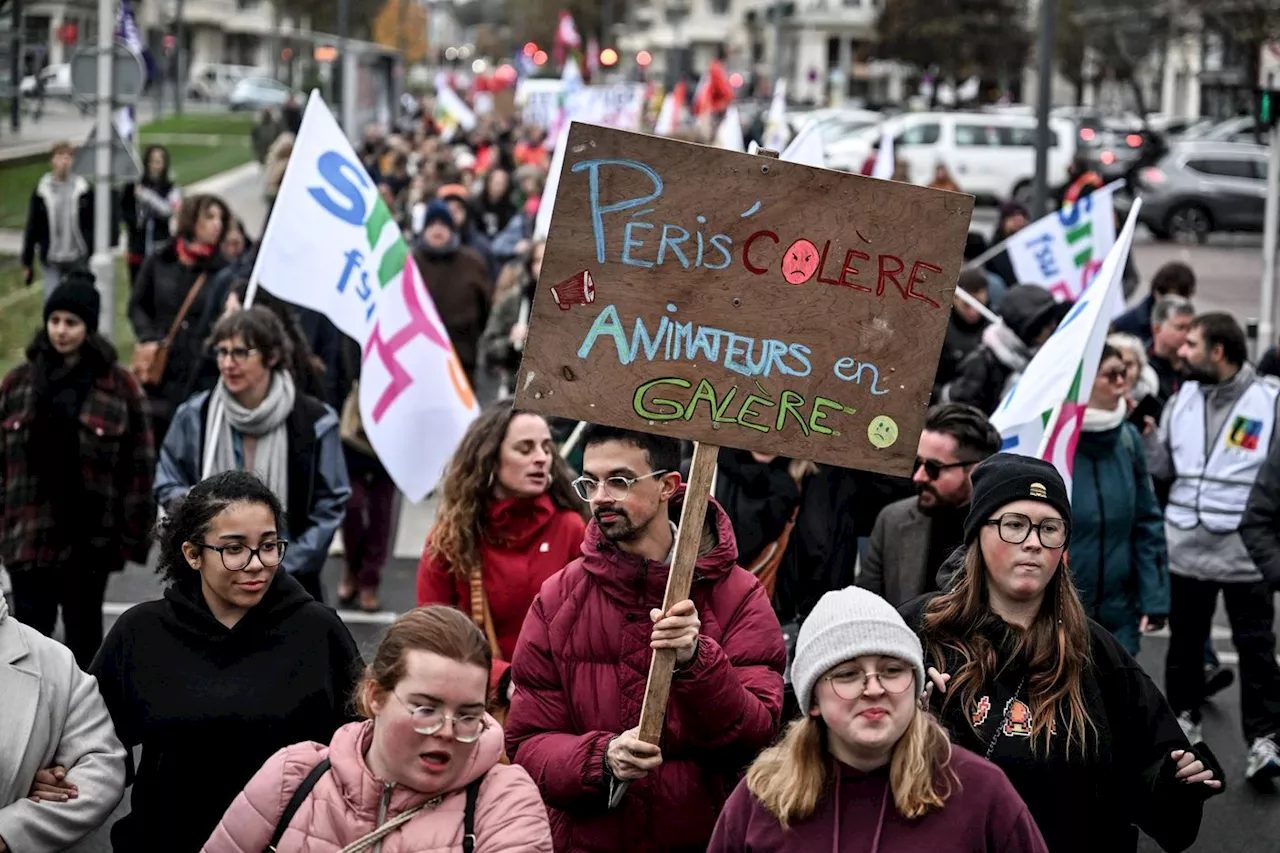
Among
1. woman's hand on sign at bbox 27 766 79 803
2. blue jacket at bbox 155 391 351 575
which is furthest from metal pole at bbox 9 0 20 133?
woman's hand on sign at bbox 27 766 79 803

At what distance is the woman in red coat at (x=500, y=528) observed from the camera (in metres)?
5.34

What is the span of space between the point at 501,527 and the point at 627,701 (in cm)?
149

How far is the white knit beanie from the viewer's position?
3367 millimetres

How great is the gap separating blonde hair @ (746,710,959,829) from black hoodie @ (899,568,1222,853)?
519mm

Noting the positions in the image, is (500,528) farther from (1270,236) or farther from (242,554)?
(1270,236)

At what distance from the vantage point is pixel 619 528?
414cm

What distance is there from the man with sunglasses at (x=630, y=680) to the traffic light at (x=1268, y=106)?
11.5 m

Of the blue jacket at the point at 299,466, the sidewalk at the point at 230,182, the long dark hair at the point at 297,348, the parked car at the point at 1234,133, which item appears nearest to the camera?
the blue jacket at the point at 299,466

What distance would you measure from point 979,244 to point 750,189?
11413mm

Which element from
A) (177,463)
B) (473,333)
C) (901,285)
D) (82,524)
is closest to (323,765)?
(901,285)

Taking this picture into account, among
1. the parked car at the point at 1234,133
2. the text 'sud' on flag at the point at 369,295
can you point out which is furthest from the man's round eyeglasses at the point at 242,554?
the parked car at the point at 1234,133

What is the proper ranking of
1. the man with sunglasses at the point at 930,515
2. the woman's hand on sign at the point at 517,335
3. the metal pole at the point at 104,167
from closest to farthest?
1. the man with sunglasses at the point at 930,515
2. the woman's hand on sign at the point at 517,335
3. the metal pole at the point at 104,167

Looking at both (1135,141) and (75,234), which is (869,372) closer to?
(75,234)

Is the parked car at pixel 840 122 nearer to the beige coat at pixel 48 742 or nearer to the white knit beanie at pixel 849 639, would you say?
the beige coat at pixel 48 742
